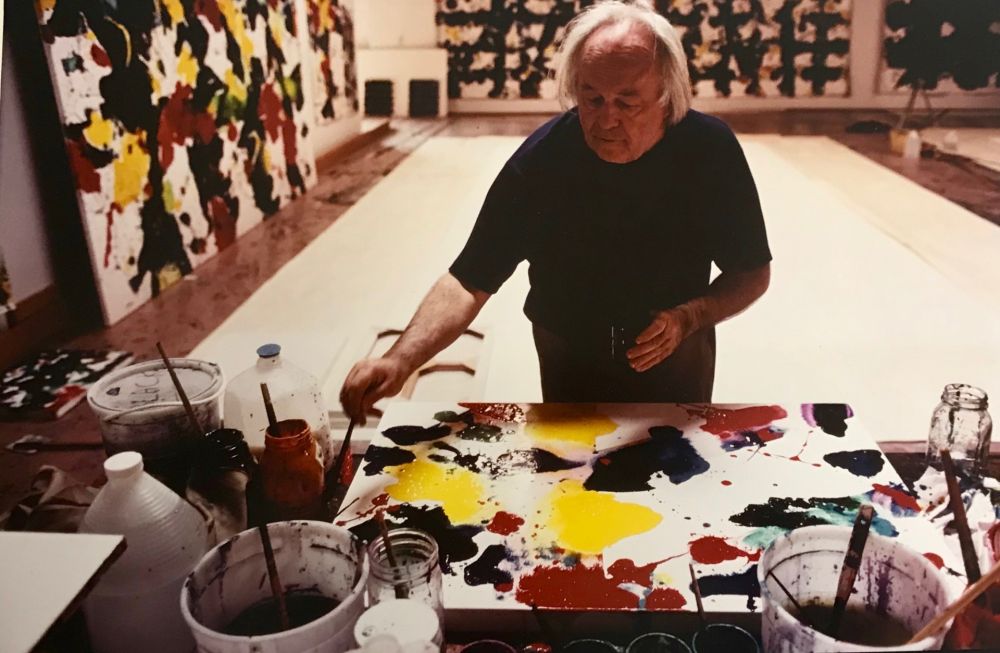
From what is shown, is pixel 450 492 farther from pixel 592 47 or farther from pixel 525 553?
pixel 592 47

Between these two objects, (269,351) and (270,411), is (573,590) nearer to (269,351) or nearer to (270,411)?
A: (270,411)

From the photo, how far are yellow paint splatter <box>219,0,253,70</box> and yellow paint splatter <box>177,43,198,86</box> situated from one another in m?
0.37

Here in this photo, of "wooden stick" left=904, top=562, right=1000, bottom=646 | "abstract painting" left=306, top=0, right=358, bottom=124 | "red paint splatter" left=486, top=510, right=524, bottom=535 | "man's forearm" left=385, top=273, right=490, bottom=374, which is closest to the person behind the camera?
"wooden stick" left=904, top=562, right=1000, bottom=646

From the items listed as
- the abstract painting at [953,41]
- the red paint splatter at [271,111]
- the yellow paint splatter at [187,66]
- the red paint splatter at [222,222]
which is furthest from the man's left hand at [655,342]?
the red paint splatter at [271,111]

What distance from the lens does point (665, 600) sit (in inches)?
30.8

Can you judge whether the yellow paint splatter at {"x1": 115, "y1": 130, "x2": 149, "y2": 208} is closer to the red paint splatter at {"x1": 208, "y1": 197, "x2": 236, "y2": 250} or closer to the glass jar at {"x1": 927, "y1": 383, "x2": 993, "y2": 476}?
the red paint splatter at {"x1": 208, "y1": 197, "x2": 236, "y2": 250}

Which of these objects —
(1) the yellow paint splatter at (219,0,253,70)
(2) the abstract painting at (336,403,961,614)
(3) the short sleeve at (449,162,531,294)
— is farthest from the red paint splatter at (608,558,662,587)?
(1) the yellow paint splatter at (219,0,253,70)

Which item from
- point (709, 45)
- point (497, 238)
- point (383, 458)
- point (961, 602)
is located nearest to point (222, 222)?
point (497, 238)

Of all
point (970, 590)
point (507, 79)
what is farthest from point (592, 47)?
point (507, 79)

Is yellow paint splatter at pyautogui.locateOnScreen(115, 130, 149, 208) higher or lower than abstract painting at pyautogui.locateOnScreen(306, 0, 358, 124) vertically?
lower

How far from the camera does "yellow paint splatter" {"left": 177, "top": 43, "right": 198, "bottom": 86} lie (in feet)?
10.6

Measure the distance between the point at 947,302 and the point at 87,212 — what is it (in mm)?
2962

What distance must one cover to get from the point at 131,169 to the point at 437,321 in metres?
1.98

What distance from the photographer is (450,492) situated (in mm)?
966
